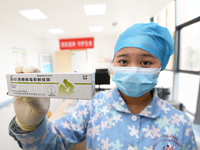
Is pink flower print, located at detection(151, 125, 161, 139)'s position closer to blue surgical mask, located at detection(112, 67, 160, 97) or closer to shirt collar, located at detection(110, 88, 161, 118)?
shirt collar, located at detection(110, 88, 161, 118)

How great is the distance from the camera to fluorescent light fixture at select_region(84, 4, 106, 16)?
7.19ft

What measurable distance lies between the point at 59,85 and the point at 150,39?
0.54 meters

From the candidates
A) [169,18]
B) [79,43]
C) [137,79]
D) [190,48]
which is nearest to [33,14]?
[79,43]

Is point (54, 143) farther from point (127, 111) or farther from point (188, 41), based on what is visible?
point (188, 41)

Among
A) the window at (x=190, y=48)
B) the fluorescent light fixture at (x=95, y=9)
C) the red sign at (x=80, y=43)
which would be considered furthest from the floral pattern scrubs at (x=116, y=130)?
the red sign at (x=80, y=43)

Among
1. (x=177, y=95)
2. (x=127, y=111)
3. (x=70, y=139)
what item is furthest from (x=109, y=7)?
(x=177, y=95)

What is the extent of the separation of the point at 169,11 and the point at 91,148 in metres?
3.22

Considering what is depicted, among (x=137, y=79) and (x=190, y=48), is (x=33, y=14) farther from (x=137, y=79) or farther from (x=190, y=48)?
(x=190, y=48)

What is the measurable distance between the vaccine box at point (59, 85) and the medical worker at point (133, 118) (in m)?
0.15

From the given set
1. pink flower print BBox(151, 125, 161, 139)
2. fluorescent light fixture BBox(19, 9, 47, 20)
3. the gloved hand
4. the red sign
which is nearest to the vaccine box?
the gloved hand

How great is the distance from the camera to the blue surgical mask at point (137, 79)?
0.52m

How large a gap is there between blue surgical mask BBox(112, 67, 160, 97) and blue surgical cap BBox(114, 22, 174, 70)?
0.36 ft

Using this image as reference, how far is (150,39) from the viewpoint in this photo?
1.77 ft

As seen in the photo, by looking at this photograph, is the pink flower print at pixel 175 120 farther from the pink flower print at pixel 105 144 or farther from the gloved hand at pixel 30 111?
the gloved hand at pixel 30 111
